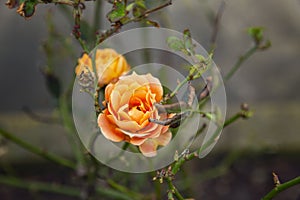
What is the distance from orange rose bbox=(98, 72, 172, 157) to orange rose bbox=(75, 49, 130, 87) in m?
0.09

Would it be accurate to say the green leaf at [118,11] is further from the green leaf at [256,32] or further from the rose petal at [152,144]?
the green leaf at [256,32]

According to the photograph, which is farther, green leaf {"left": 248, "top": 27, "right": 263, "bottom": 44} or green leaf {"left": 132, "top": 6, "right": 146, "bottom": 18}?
green leaf {"left": 248, "top": 27, "right": 263, "bottom": 44}

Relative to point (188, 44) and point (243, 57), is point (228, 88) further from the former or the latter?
point (188, 44)

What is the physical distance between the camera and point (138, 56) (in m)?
1.58

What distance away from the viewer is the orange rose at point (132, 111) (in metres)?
0.51

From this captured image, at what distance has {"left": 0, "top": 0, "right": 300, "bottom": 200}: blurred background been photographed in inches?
56.9

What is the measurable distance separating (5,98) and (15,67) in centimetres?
9

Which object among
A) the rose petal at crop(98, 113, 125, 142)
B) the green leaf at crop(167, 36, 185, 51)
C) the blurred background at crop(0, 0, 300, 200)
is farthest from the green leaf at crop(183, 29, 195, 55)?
the blurred background at crop(0, 0, 300, 200)

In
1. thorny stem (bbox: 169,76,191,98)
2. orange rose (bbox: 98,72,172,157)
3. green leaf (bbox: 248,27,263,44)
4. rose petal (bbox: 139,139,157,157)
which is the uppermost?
green leaf (bbox: 248,27,263,44)

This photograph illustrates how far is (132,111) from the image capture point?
0.52m

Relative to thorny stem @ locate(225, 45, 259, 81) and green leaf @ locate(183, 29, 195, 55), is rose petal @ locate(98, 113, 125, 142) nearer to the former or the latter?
green leaf @ locate(183, 29, 195, 55)

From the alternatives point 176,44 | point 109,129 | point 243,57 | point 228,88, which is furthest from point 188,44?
point 228,88

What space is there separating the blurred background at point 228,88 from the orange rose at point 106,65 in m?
0.81

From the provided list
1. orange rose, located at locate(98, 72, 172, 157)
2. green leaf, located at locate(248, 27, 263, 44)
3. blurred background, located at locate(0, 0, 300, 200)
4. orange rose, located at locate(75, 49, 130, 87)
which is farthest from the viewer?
blurred background, located at locate(0, 0, 300, 200)
